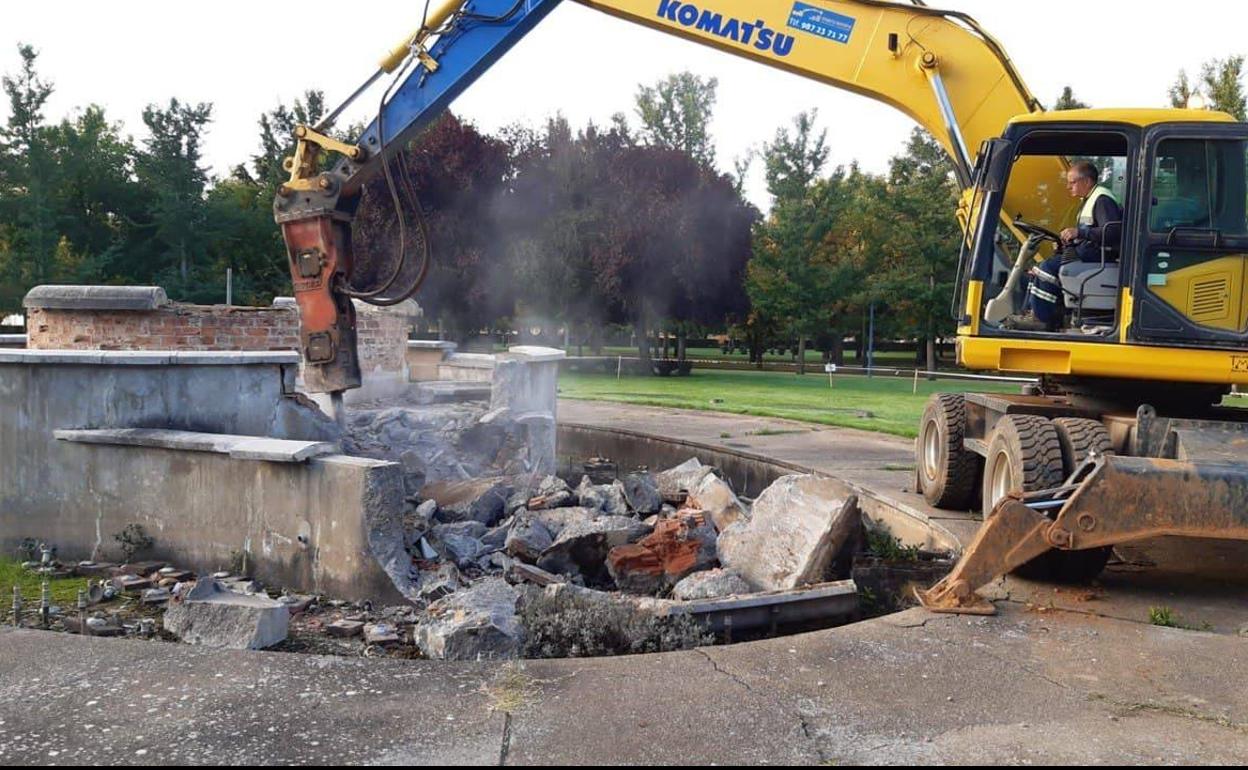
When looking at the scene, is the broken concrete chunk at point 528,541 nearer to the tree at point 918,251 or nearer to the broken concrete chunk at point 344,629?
the broken concrete chunk at point 344,629

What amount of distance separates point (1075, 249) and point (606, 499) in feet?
14.6

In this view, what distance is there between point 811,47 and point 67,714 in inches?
272

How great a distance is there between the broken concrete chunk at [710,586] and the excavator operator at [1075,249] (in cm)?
241

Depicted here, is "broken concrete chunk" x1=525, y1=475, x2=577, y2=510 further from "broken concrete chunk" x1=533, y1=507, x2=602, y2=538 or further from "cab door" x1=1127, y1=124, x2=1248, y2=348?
"cab door" x1=1127, y1=124, x2=1248, y2=348

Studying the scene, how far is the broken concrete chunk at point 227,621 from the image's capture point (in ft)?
15.5

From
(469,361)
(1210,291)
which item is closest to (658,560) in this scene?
(1210,291)

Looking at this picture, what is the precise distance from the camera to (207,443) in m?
6.36

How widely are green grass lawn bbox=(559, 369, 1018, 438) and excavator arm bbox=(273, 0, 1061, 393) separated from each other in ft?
21.4

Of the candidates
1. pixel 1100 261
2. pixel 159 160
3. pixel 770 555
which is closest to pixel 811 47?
pixel 1100 261

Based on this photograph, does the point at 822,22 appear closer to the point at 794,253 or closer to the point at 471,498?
the point at 471,498

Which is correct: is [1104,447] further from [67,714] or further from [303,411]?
[303,411]

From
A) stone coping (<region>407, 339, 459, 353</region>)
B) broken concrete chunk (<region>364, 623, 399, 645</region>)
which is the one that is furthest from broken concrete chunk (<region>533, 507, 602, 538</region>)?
stone coping (<region>407, 339, 459, 353</region>)

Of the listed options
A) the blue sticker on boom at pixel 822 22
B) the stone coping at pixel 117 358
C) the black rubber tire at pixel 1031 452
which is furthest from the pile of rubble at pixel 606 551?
the blue sticker on boom at pixel 822 22

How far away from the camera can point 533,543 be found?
23.2 ft
